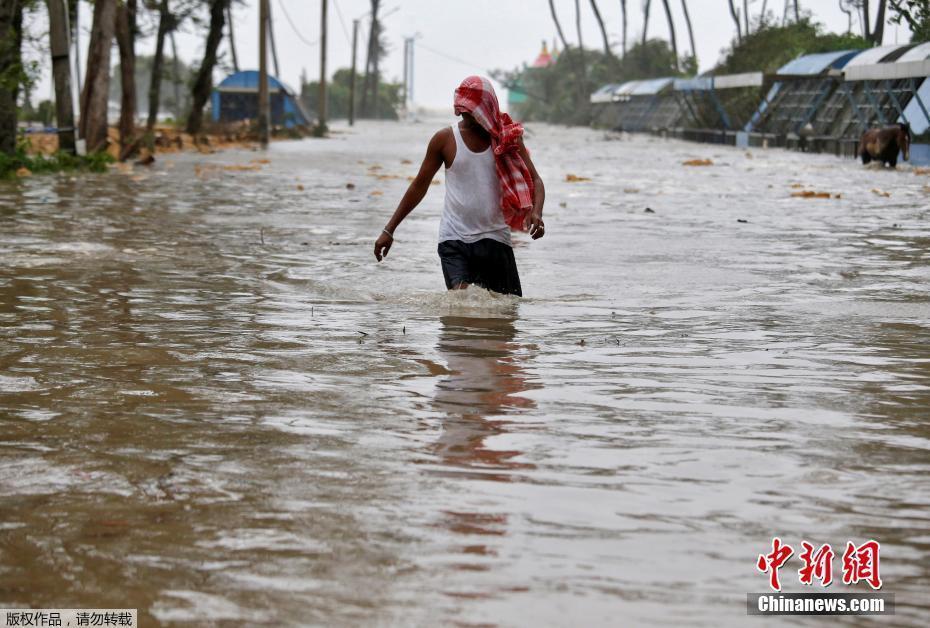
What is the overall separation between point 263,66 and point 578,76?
63397 mm

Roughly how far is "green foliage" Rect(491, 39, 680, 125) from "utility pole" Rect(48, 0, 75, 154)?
197 feet

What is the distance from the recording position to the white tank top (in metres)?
8.06

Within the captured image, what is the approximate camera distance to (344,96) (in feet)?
391

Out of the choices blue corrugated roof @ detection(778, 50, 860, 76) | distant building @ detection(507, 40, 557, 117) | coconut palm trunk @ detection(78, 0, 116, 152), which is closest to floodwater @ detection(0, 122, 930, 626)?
coconut palm trunk @ detection(78, 0, 116, 152)

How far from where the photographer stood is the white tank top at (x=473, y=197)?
8.06m

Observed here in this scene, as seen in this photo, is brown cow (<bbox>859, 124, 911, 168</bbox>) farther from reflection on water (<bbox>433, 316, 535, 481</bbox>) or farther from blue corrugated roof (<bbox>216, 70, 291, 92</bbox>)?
blue corrugated roof (<bbox>216, 70, 291, 92</bbox>)

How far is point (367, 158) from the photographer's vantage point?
34344mm

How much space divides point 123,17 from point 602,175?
1185cm

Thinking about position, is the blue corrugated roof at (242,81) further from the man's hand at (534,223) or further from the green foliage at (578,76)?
the man's hand at (534,223)

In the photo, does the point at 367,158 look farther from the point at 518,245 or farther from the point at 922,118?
the point at 518,245

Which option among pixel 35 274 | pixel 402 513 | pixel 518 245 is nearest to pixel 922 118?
pixel 518 245

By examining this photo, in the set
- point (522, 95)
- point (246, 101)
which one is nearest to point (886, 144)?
point (246, 101)
